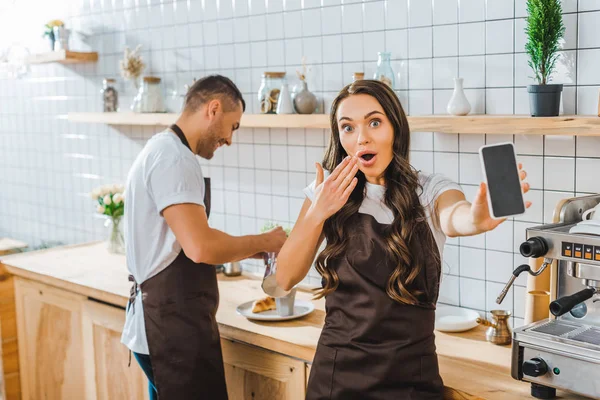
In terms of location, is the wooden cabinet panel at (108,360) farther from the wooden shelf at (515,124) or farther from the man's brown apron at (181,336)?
the wooden shelf at (515,124)

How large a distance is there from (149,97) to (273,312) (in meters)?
1.43

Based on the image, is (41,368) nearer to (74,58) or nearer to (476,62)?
(74,58)

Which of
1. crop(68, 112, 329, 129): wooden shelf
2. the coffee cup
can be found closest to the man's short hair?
crop(68, 112, 329, 129): wooden shelf

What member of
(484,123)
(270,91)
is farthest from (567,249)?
(270,91)

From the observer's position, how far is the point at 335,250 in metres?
1.92

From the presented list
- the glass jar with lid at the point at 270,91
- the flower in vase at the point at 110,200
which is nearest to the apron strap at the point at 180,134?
the glass jar with lid at the point at 270,91

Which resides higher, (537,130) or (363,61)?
(363,61)

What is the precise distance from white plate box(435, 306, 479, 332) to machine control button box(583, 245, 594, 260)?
76 centimetres

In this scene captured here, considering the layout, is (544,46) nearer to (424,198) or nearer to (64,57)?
(424,198)

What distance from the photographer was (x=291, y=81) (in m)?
3.14

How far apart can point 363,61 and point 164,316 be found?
4.05 ft

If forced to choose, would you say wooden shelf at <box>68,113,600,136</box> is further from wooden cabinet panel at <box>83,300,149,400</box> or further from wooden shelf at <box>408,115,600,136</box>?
wooden cabinet panel at <box>83,300,149,400</box>

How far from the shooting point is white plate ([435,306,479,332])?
8.11ft

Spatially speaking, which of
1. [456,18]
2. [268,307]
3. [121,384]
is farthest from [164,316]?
[456,18]
